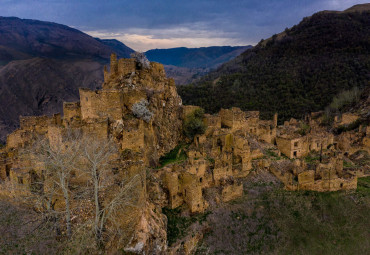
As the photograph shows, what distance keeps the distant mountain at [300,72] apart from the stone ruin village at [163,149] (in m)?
29.7

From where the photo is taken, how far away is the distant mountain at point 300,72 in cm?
6053

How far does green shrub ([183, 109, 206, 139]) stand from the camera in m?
23.1

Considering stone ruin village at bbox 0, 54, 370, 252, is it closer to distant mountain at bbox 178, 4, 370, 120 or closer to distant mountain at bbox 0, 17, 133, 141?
distant mountain at bbox 0, 17, 133, 141

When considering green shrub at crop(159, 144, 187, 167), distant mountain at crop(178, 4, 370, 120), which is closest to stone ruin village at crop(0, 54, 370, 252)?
green shrub at crop(159, 144, 187, 167)

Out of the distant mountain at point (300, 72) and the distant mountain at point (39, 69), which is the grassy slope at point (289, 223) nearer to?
the distant mountain at point (39, 69)

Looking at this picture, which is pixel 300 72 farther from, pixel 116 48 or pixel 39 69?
pixel 39 69

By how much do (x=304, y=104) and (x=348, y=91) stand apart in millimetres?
10212

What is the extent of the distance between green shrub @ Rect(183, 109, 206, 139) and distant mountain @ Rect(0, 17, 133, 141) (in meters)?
25.7

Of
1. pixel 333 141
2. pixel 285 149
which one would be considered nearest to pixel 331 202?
pixel 285 149

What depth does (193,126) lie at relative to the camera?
23.0 meters

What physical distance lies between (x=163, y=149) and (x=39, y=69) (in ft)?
110

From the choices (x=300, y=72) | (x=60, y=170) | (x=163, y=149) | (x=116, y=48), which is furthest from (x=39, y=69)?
(x=300, y=72)

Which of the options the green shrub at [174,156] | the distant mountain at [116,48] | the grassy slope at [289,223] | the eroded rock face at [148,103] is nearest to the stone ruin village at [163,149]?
the eroded rock face at [148,103]

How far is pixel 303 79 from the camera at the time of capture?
68.4m
